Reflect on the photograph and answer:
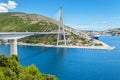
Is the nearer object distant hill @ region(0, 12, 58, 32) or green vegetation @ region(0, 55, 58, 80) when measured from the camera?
green vegetation @ region(0, 55, 58, 80)

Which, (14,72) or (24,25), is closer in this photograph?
(14,72)

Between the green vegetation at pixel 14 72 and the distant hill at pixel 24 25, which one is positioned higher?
the distant hill at pixel 24 25

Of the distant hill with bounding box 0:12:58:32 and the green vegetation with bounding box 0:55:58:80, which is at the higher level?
the distant hill with bounding box 0:12:58:32

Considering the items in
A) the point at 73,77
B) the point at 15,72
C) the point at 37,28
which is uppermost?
the point at 37,28

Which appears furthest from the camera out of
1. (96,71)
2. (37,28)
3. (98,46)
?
(37,28)

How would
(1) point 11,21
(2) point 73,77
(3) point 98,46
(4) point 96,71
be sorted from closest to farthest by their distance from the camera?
(2) point 73,77 → (4) point 96,71 → (3) point 98,46 → (1) point 11,21

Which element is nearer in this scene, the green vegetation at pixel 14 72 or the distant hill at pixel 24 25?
the green vegetation at pixel 14 72

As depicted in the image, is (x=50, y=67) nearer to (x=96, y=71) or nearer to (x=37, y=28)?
(x=96, y=71)

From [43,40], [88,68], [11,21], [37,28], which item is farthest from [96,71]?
[11,21]

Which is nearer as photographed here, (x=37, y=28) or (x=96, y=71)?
(x=96, y=71)

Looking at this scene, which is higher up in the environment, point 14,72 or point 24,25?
point 24,25

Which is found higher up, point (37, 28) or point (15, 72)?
point (37, 28)
